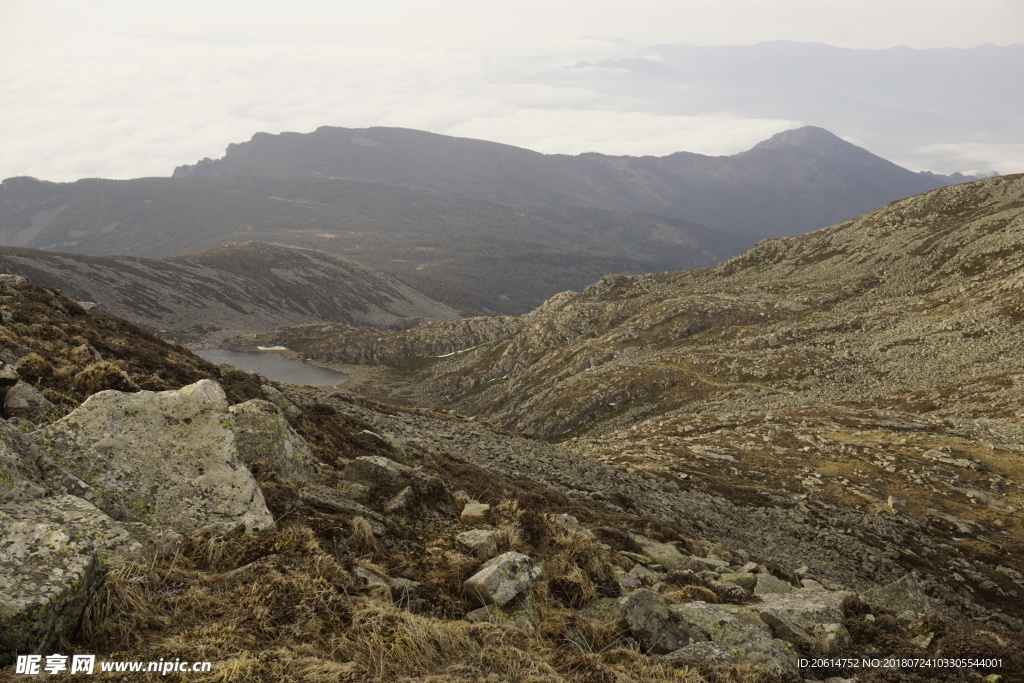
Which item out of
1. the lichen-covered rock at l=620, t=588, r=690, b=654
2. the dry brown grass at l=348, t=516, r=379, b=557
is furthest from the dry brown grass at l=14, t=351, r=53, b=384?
the lichen-covered rock at l=620, t=588, r=690, b=654

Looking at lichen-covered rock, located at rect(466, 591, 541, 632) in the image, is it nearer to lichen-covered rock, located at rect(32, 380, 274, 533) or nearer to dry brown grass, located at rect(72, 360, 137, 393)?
lichen-covered rock, located at rect(32, 380, 274, 533)

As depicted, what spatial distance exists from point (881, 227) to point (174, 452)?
130915 mm

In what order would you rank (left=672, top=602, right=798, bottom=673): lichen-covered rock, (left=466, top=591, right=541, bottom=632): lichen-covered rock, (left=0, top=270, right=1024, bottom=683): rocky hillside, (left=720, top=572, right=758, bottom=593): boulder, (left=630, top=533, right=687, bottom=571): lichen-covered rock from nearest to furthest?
1. (left=0, top=270, right=1024, bottom=683): rocky hillside
2. (left=466, top=591, right=541, bottom=632): lichen-covered rock
3. (left=672, top=602, right=798, bottom=673): lichen-covered rock
4. (left=720, top=572, right=758, bottom=593): boulder
5. (left=630, top=533, right=687, bottom=571): lichen-covered rock

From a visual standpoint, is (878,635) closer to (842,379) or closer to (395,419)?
(395,419)

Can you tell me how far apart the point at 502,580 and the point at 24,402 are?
13.4m

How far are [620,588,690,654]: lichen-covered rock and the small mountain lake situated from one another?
135208 millimetres

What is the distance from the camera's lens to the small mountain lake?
144250mm

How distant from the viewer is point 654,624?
400 inches

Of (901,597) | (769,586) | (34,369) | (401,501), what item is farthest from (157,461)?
(901,597)

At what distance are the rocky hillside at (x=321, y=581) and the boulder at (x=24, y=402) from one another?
0.06 meters

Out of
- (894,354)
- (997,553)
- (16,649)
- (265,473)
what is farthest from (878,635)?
(894,354)

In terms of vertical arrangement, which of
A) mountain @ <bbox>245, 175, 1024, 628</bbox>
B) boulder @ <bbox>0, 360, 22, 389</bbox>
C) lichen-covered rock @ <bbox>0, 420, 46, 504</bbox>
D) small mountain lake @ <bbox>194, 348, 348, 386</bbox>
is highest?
boulder @ <bbox>0, 360, 22, 389</bbox>

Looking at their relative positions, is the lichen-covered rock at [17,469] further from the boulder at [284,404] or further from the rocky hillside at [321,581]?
the boulder at [284,404]

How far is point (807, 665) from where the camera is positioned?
32.5 feet
